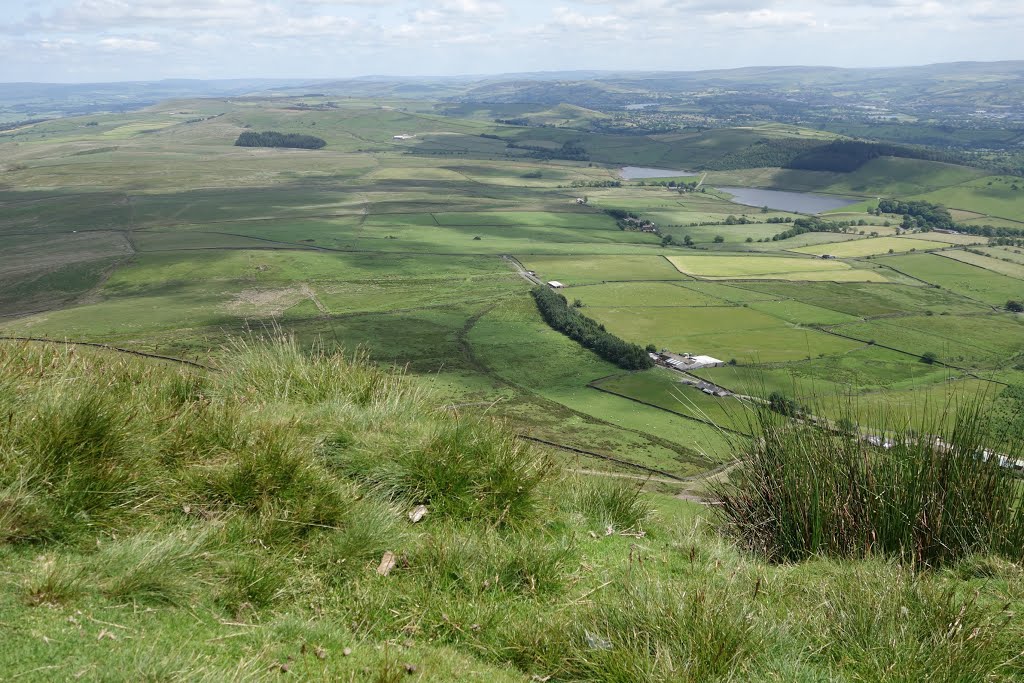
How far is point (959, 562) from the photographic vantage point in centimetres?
819

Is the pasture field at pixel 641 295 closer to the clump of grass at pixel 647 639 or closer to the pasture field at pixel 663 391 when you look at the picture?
the pasture field at pixel 663 391

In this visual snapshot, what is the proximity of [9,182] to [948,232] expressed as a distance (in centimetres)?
18864

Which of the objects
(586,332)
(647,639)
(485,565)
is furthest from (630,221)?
(647,639)

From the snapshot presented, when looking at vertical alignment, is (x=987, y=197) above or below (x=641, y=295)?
above

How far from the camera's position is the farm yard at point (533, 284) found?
203ft

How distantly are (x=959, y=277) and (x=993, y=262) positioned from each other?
13.4 metres

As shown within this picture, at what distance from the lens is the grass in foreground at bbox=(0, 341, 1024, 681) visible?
5.54 meters

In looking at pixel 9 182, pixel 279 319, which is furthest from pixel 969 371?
pixel 9 182

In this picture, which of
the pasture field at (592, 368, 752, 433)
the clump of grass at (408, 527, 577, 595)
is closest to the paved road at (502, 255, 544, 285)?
the pasture field at (592, 368, 752, 433)

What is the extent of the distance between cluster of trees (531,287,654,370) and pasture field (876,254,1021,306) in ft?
170

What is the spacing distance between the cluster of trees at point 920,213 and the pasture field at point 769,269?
4612 cm

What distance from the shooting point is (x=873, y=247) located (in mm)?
124062

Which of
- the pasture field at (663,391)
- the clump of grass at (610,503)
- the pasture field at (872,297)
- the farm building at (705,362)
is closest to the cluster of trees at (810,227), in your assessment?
the pasture field at (872,297)

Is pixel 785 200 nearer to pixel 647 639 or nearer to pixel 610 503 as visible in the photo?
pixel 610 503
